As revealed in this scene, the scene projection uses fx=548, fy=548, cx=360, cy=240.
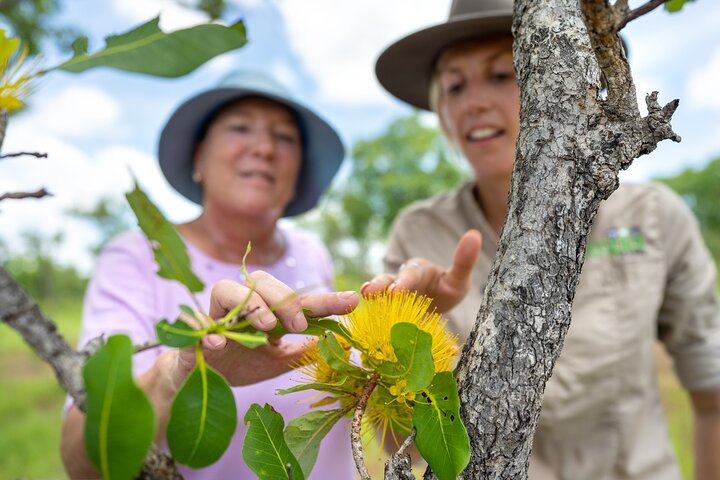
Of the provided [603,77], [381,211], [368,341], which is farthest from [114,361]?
[381,211]

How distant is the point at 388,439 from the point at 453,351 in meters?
0.94

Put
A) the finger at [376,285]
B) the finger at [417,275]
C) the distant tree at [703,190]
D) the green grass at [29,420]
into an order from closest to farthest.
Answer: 1. the finger at [376,285]
2. the finger at [417,275]
3. the green grass at [29,420]
4. the distant tree at [703,190]

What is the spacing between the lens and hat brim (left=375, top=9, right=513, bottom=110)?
1567 millimetres

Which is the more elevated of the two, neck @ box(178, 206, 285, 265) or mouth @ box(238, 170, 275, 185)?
mouth @ box(238, 170, 275, 185)

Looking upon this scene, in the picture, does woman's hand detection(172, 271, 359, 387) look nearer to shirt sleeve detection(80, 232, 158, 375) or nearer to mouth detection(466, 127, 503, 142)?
shirt sleeve detection(80, 232, 158, 375)

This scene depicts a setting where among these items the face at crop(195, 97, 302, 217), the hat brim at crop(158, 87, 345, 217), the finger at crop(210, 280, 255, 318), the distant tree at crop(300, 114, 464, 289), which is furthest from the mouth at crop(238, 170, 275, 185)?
the distant tree at crop(300, 114, 464, 289)

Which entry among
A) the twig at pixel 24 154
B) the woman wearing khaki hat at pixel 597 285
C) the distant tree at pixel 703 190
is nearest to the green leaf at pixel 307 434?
the twig at pixel 24 154

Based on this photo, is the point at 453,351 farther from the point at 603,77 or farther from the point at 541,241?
the point at 603,77

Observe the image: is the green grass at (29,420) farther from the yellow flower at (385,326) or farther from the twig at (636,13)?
the twig at (636,13)

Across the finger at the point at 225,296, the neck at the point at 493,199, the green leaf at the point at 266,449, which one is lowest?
the green leaf at the point at 266,449

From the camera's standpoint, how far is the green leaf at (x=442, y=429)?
55 centimetres

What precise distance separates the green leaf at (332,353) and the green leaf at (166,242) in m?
0.18

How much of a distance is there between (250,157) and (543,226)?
1362 millimetres

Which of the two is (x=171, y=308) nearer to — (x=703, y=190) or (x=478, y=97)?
(x=478, y=97)
